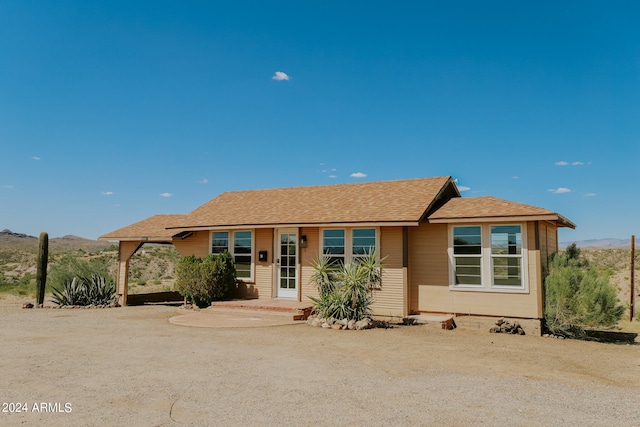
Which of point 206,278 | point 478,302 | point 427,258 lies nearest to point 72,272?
point 206,278

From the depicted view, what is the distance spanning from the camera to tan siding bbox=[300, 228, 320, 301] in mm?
14095

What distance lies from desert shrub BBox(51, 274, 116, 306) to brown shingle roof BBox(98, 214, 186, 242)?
5.88ft

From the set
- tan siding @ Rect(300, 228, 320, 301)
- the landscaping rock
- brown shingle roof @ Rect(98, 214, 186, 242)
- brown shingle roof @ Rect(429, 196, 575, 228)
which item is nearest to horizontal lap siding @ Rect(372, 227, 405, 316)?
brown shingle roof @ Rect(429, 196, 575, 228)

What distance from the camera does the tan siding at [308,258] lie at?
46.2 feet

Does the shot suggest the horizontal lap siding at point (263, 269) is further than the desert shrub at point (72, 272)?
No

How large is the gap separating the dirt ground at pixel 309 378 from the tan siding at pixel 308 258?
3.53 meters

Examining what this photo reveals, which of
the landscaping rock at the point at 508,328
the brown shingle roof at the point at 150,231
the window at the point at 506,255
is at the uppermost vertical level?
the brown shingle roof at the point at 150,231

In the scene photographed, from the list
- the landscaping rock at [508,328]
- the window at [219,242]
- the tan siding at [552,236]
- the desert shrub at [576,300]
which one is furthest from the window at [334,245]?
the tan siding at [552,236]

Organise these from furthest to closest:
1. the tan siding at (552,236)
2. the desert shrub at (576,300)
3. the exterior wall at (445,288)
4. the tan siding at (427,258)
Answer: the tan siding at (552,236), the tan siding at (427,258), the exterior wall at (445,288), the desert shrub at (576,300)

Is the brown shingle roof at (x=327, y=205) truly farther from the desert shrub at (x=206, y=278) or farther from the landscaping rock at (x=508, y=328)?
the landscaping rock at (x=508, y=328)

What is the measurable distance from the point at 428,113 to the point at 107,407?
68.4 feet

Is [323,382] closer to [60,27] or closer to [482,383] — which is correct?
[482,383]

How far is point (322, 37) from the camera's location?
62.7 ft

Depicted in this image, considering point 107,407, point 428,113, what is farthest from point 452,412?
point 428,113
